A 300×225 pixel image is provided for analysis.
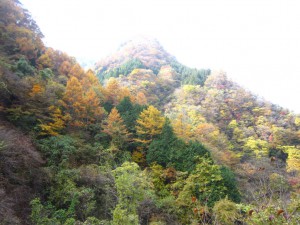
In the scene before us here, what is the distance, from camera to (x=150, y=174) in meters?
19.4

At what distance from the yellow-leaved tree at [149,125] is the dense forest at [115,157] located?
13 cm

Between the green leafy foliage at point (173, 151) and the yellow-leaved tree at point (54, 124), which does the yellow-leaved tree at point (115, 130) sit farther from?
the yellow-leaved tree at point (54, 124)

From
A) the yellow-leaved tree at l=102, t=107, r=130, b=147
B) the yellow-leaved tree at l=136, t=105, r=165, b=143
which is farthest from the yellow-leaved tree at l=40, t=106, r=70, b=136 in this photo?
the yellow-leaved tree at l=136, t=105, r=165, b=143

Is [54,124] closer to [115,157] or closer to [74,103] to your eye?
[74,103]

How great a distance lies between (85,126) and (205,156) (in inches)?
440

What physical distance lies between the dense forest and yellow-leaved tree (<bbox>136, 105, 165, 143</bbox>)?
0.42 feet

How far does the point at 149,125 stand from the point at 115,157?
15.1 feet

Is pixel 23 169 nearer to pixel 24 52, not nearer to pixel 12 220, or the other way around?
pixel 12 220

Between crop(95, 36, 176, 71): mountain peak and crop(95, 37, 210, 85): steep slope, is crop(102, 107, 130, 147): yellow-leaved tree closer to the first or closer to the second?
crop(95, 37, 210, 85): steep slope

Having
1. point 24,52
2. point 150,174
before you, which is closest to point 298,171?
point 150,174

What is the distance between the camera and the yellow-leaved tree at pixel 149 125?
2245 cm

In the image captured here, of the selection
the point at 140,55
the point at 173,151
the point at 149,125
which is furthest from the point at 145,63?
the point at 173,151

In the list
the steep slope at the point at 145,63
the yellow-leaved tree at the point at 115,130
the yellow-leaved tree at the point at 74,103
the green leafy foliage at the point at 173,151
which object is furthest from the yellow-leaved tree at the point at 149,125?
the steep slope at the point at 145,63

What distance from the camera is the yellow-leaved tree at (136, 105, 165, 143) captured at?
2245 centimetres
